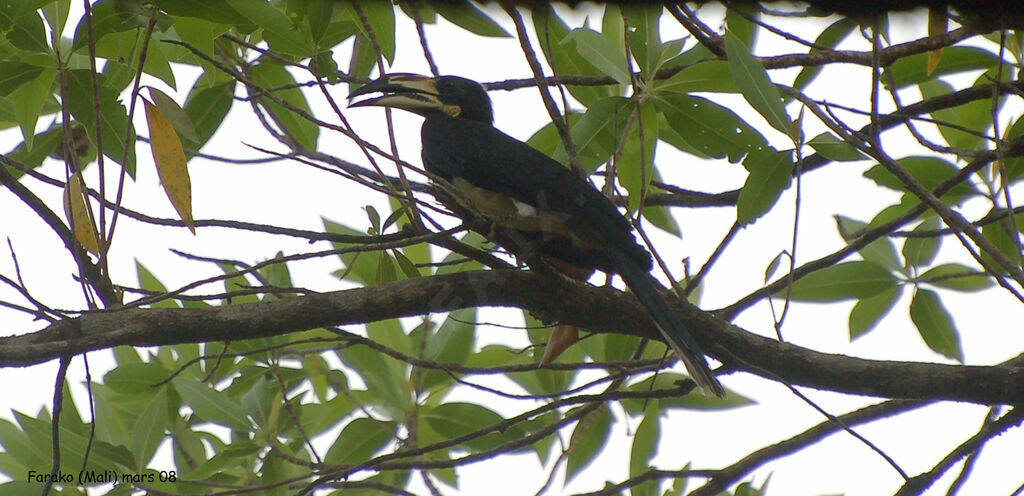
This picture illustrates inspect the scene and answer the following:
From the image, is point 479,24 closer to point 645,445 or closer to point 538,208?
point 538,208

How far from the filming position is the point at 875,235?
2992mm

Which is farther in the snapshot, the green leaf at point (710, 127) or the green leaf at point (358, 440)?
the green leaf at point (358, 440)

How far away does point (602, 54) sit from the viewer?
2.75m

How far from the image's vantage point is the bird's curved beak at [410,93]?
3.73m

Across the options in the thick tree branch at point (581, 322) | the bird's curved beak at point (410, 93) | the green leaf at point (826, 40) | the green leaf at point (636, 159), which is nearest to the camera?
the thick tree branch at point (581, 322)

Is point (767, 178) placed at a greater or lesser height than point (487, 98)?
lesser

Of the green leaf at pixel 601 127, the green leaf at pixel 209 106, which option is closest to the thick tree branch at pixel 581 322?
the green leaf at pixel 601 127

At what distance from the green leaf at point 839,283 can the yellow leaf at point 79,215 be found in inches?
86.2

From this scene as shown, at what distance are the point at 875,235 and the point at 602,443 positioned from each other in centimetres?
113

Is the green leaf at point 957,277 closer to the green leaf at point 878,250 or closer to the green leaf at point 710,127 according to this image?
the green leaf at point 878,250

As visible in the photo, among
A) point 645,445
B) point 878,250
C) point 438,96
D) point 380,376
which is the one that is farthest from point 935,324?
point 438,96

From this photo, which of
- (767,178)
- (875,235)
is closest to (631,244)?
(767,178)

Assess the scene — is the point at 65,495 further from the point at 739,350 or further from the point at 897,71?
the point at 897,71

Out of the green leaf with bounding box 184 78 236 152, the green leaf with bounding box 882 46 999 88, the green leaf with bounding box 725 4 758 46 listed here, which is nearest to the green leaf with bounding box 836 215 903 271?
the green leaf with bounding box 882 46 999 88
